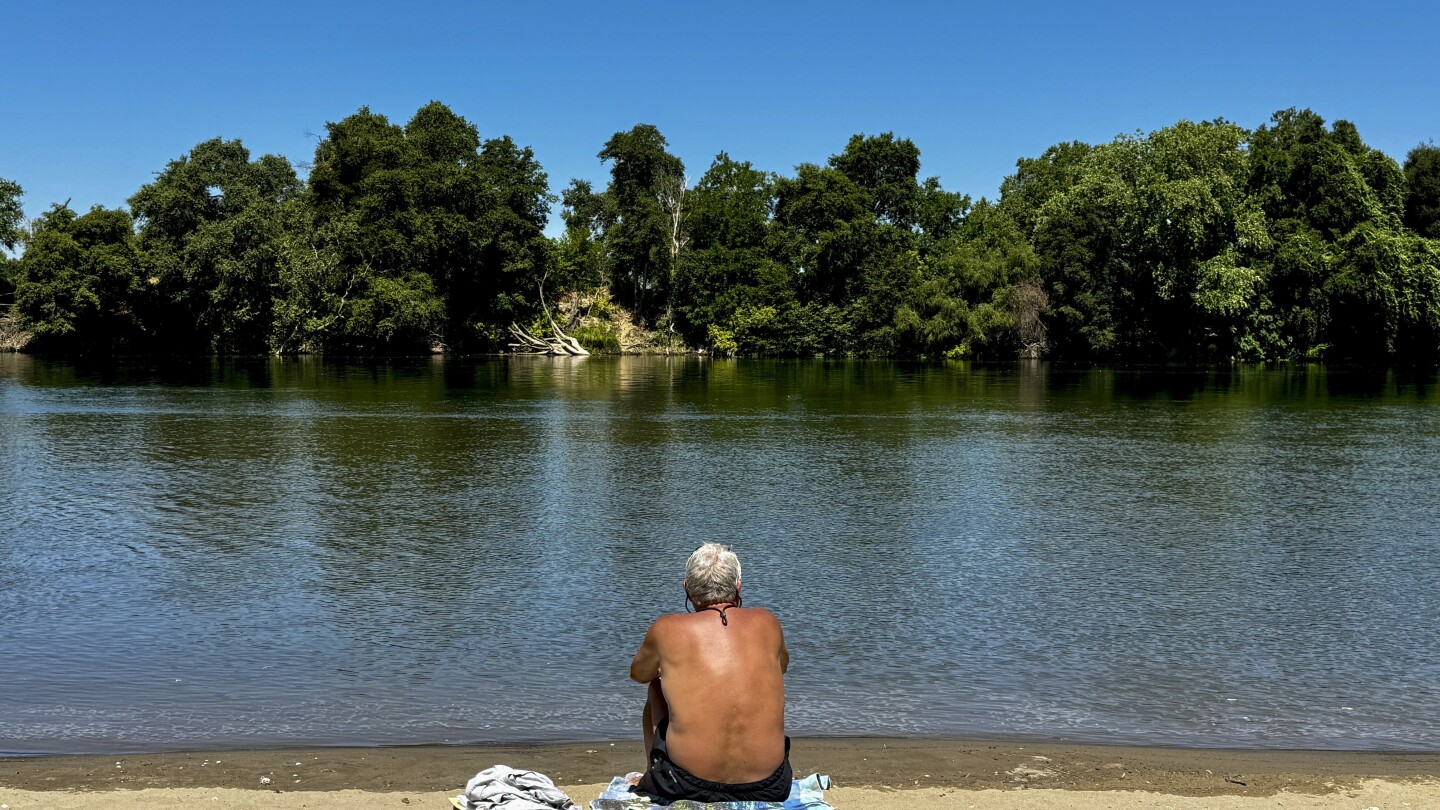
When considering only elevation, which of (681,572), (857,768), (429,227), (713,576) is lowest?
(857,768)

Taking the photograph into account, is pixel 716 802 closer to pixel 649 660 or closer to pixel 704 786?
pixel 704 786

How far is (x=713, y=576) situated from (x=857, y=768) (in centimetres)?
253

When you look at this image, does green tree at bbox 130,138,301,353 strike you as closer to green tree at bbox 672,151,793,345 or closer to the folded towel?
green tree at bbox 672,151,793,345

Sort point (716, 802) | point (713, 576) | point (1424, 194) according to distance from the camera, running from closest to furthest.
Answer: point (716, 802) → point (713, 576) → point (1424, 194)

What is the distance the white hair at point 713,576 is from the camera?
5.08 metres

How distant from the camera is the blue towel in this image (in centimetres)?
494

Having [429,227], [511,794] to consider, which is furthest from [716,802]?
[429,227]

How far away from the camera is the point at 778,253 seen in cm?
9450

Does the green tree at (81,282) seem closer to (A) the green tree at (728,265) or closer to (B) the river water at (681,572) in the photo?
(A) the green tree at (728,265)

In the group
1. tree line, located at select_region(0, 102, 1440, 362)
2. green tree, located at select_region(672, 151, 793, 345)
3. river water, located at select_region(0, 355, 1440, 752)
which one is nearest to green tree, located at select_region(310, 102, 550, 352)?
tree line, located at select_region(0, 102, 1440, 362)

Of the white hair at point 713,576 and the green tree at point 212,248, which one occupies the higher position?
the green tree at point 212,248

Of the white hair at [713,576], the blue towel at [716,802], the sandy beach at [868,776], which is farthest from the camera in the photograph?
the sandy beach at [868,776]

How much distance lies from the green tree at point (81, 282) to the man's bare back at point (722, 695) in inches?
3339

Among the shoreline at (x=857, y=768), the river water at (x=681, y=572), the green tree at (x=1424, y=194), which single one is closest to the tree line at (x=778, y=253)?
the green tree at (x=1424, y=194)
